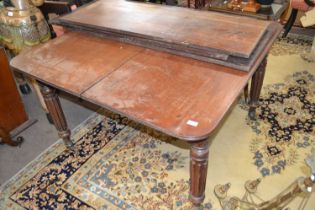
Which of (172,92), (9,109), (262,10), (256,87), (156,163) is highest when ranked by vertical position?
(172,92)

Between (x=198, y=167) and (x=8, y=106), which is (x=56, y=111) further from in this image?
(x=198, y=167)

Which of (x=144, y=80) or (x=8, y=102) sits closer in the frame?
(x=144, y=80)

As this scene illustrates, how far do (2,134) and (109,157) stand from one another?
0.77m

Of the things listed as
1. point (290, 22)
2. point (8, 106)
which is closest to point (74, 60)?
point (8, 106)

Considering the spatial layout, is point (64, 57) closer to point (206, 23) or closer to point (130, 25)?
point (130, 25)

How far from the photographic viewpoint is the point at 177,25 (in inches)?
60.9

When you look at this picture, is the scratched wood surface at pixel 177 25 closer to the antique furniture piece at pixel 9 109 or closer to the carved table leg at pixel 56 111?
the carved table leg at pixel 56 111

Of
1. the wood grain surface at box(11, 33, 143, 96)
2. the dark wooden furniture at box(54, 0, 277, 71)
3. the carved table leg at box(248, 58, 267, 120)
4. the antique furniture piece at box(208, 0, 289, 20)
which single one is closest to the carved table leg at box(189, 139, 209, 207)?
the dark wooden furniture at box(54, 0, 277, 71)

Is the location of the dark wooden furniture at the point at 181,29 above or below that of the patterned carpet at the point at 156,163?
above

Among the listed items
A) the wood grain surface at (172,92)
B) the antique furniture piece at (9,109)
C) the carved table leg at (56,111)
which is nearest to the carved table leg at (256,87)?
the wood grain surface at (172,92)

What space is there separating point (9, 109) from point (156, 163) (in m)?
1.17

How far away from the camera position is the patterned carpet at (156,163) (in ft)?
5.26

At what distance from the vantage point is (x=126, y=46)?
155 cm

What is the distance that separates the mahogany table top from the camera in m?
1.06
